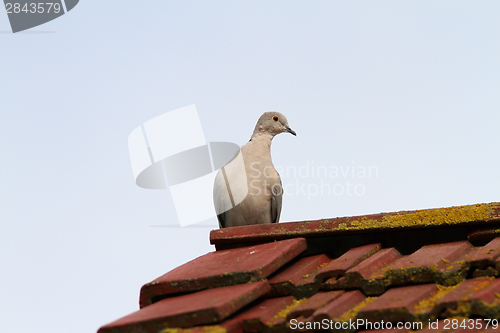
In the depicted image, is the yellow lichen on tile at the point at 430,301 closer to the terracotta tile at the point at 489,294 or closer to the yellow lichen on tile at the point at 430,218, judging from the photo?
the terracotta tile at the point at 489,294

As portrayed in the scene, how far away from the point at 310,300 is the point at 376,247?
0.61 m

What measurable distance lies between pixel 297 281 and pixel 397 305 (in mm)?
574

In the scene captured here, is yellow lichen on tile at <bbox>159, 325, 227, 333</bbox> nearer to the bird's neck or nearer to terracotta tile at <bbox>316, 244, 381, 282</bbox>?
terracotta tile at <bbox>316, 244, 381, 282</bbox>

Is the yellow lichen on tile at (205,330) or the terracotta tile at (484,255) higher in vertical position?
the yellow lichen on tile at (205,330)

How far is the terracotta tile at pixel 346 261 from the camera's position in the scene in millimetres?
2311

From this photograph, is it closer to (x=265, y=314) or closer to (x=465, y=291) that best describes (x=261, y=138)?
(x=265, y=314)

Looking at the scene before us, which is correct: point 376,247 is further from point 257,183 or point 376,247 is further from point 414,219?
point 257,183

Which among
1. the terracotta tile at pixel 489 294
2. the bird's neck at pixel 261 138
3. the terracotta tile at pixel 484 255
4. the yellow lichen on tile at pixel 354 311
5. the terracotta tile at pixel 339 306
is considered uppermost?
the bird's neck at pixel 261 138

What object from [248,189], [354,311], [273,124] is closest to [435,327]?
[354,311]

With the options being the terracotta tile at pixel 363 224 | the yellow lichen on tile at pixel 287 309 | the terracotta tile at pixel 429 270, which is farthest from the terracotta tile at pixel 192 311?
the terracotta tile at pixel 363 224

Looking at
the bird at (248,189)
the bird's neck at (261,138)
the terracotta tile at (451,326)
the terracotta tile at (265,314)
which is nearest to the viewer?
the terracotta tile at (451,326)

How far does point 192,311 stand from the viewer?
1.94 m

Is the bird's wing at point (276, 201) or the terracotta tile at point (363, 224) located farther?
the bird's wing at point (276, 201)

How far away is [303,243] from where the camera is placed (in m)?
2.73
